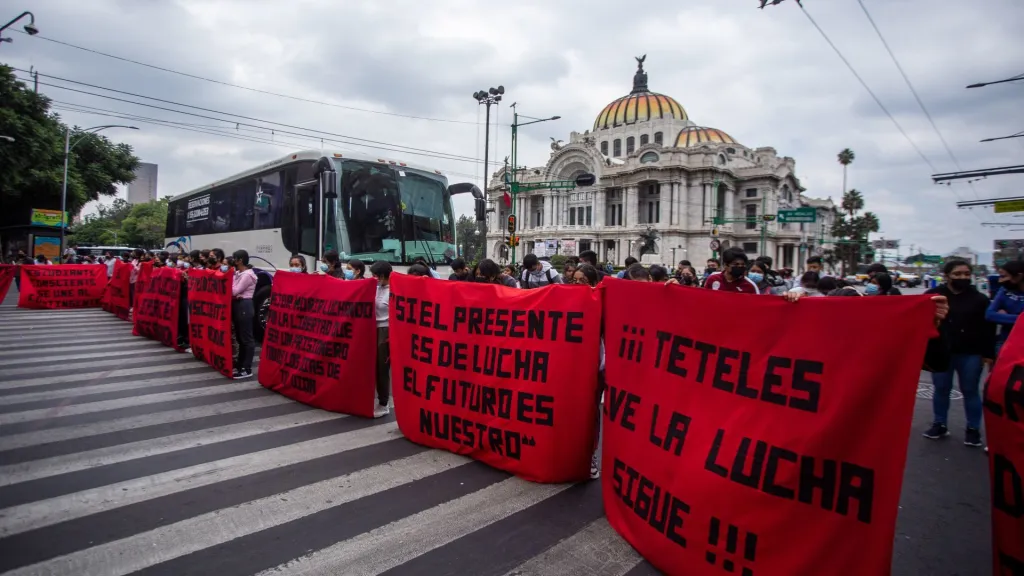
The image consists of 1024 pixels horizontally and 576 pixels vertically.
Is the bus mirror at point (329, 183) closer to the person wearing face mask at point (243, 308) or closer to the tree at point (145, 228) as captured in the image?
the person wearing face mask at point (243, 308)

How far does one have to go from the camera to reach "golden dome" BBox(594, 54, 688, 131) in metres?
75.7

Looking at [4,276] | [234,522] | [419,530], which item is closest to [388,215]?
[234,522]

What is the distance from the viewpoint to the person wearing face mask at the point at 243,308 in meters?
7.45

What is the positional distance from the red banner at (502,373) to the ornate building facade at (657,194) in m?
53.3

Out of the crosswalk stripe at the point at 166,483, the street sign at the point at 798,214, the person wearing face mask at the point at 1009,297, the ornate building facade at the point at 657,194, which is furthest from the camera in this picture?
the ornate building facade at the point at 657,194

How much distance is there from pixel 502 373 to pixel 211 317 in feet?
18.6

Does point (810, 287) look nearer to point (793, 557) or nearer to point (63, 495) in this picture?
point (793, 557)

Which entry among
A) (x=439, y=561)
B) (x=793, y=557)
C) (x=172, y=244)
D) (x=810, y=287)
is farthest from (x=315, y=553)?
(x=172, y=244)

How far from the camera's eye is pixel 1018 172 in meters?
13.7

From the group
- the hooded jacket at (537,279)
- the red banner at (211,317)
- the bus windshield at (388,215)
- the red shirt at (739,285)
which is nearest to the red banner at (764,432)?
the red shirt at (739,285)

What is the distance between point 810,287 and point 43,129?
117 ft

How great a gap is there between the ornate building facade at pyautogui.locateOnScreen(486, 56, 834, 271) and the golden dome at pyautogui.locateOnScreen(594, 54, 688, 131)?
14 cm

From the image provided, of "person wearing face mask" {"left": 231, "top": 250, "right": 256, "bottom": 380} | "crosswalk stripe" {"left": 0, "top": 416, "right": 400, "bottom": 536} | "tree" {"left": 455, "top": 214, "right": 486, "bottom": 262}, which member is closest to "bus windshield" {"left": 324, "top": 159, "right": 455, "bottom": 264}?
"person wearing face mask" {"left": 231, "top": 250, "right": 256, "bottom": 380}

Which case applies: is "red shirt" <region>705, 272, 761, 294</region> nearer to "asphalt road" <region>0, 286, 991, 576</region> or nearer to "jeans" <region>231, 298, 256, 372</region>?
"asphalt road" <region>0, 286, 991, 576</region>
